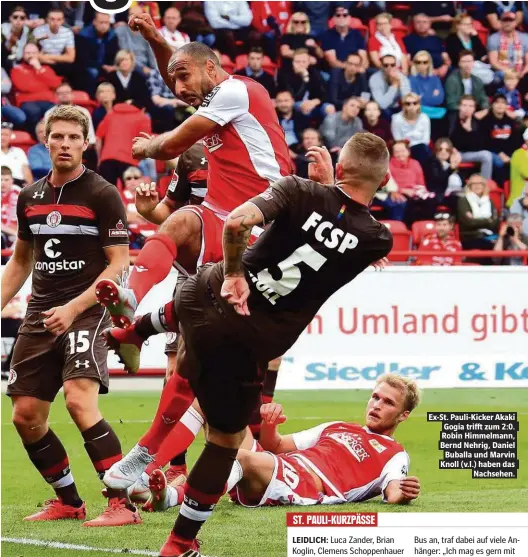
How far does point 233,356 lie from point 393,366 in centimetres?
758

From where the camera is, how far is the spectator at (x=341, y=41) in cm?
1783

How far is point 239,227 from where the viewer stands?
4.90 m

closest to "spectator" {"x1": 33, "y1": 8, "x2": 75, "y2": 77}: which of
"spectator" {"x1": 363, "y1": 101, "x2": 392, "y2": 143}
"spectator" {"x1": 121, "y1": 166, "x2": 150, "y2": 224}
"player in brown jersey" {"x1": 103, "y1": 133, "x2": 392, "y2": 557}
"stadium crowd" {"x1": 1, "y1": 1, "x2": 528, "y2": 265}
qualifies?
"stadium crowd" {"x1": 1, "y1": 1, "x2": 528, "y2": 265}

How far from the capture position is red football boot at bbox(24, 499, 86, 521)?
269 inches

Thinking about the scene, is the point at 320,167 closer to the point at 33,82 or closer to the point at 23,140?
the point at 23,140

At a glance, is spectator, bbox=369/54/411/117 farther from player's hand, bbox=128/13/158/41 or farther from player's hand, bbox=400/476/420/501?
player's hand, bbox=400/476/420/501

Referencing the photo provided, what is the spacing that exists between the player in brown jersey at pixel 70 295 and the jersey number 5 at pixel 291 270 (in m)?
1.48

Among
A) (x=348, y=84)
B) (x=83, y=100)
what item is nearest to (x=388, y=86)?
(x=348, y=84)

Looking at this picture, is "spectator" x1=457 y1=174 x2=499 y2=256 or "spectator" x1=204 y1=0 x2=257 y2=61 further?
"spectator" x1=204 y1=0 x2=257 y2=61

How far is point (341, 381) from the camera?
13000 mm

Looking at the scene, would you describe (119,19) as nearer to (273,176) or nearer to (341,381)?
(341,381)

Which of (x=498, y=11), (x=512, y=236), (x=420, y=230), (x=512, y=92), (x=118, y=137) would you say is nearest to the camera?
(x=420, y=230)

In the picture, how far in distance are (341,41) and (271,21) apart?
3.53ft

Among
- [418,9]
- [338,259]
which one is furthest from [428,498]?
[418,9]
